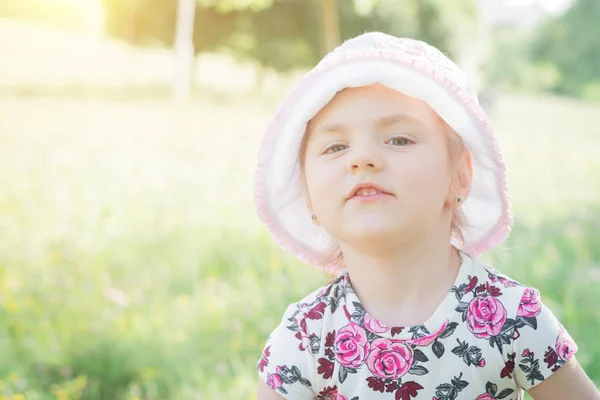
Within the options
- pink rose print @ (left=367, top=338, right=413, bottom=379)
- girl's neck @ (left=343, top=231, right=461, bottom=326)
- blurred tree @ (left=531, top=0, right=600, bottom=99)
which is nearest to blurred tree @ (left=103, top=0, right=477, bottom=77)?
girl's neck @ (left=343, top=231, right=461, bottom=326)

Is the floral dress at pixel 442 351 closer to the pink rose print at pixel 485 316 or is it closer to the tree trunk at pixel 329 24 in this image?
the pink rose print at pixel 485 316

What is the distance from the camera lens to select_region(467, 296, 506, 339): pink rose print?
161 centimetres

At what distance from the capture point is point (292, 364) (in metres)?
1.69

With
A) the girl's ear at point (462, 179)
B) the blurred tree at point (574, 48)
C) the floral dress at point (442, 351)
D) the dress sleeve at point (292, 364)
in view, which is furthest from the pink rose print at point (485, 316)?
the blurred tree at point (574, 48)

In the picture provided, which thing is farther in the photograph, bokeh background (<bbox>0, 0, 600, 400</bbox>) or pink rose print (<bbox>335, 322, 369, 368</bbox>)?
bokeh background (<bbox>0, 0, 600, 400</bbox>)

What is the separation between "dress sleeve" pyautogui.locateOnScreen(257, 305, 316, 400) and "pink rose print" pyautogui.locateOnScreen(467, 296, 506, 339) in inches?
13.1

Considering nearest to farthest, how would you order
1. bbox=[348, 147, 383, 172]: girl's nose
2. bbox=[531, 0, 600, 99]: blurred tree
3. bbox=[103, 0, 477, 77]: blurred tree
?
1. bbox=[348, 147, 383, 172]: girl's nose
2. bbox=[103, 0, 477, 77]: blurred tree
3. bbox=[531, 0, 600, 99]: blurred tree

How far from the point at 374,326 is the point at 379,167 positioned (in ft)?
1.09

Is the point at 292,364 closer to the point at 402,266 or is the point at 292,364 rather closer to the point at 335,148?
the point at 402,266

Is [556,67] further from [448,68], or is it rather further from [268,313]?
[448,68]

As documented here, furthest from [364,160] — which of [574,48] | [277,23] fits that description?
[574,48]

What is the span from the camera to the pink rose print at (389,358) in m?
1.61

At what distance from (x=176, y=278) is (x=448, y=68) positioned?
241cm

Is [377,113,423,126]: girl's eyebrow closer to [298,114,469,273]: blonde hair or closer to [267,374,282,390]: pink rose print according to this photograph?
[298,114,469,273]: blonde hair
